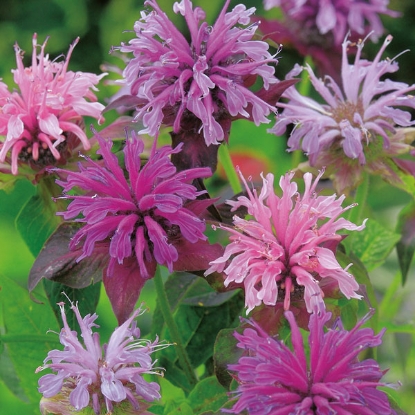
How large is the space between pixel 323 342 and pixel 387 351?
27.6 inches

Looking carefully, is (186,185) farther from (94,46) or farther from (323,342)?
(94,46)

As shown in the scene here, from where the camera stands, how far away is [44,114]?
57 centimetres

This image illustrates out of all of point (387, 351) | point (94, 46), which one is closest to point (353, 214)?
point (387, 351)

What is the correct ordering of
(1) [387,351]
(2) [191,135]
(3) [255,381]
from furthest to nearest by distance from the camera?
(1) [387,351]
(2) [191,135]
(3) [255,381]

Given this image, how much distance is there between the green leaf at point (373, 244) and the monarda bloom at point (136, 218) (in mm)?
212

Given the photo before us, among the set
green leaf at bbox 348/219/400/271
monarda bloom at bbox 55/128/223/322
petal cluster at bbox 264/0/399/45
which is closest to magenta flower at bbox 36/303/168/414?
monarda bloom at bbox 55/128/223/322

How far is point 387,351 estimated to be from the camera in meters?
1.10

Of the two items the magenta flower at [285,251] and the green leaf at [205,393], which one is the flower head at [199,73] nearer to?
the magenta flower at [285,251]

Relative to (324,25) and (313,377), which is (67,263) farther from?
(324,25)

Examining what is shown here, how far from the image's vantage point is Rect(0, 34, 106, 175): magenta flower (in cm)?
56

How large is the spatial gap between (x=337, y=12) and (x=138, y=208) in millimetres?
477

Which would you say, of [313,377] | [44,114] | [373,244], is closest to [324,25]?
[373,244]

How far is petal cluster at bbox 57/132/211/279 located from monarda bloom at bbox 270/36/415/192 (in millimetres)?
121

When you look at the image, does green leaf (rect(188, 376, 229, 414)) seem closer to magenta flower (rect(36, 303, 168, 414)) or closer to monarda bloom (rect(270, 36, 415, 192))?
magenta flower (rect(36, 303, 168, 414))
